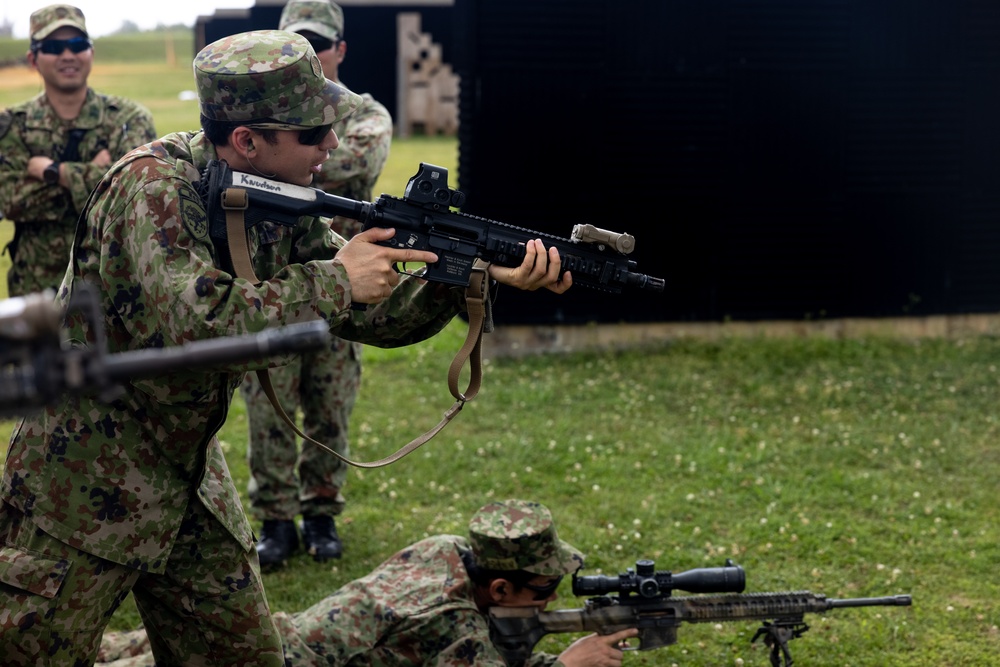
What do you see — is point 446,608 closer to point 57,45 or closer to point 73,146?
point 73,146

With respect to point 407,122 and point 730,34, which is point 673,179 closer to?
point 730,34

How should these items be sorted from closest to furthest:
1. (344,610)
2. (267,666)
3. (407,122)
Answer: (267,666) < (344,610) < (407,122)

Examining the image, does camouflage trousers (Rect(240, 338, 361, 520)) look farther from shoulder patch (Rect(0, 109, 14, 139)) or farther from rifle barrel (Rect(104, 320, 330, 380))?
rifle barrel (Rect(104, 320, 330, 380))

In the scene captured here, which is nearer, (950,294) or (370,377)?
(370,377)

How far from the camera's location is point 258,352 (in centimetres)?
220

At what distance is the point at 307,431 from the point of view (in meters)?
6.63

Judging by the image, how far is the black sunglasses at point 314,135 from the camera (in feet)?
12.4

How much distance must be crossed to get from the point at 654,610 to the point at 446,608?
87cm

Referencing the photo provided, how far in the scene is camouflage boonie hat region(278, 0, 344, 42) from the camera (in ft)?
21.6

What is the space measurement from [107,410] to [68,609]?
0.62 metres

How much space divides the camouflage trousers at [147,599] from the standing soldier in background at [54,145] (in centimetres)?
363

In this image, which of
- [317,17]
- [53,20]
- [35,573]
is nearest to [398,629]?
[35,573]

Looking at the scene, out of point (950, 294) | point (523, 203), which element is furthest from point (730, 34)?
point (950, 294)

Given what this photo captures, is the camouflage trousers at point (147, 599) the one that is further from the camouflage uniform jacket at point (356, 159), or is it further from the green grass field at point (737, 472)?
the camouflage uniform jacket at point (356, 159)
